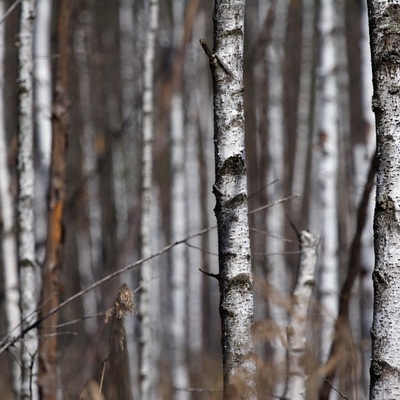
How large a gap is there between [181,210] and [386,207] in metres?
7.27

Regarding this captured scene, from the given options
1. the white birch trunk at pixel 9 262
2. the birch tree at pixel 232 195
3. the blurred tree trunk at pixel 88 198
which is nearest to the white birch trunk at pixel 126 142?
the blurred tree trunk at pixel 88 198

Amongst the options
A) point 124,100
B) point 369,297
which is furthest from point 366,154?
point 124,100

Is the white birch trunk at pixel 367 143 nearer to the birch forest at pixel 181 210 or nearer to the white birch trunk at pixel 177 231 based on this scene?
the birch forest at pixel 181 210

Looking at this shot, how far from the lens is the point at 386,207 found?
113 inches

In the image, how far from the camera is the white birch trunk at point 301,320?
382 cm

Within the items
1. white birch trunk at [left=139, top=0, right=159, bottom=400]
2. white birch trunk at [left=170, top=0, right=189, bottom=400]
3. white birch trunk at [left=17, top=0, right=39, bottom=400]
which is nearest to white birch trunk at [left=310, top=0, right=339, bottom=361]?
white birch trunk at [left=139, top=0, right=159, bottom=400]

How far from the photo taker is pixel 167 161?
16125 mm

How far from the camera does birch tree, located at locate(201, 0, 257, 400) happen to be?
10.4 ft

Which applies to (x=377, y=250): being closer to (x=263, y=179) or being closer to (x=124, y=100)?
(x=263, y=179)

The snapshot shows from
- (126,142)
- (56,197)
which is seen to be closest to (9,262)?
(56,197)

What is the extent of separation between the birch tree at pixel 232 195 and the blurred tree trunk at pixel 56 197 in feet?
7.42

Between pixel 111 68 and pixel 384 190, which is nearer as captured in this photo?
pixel 384 190

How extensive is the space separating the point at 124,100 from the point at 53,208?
32.0 ft

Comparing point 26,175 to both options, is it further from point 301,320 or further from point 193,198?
point 193,198
